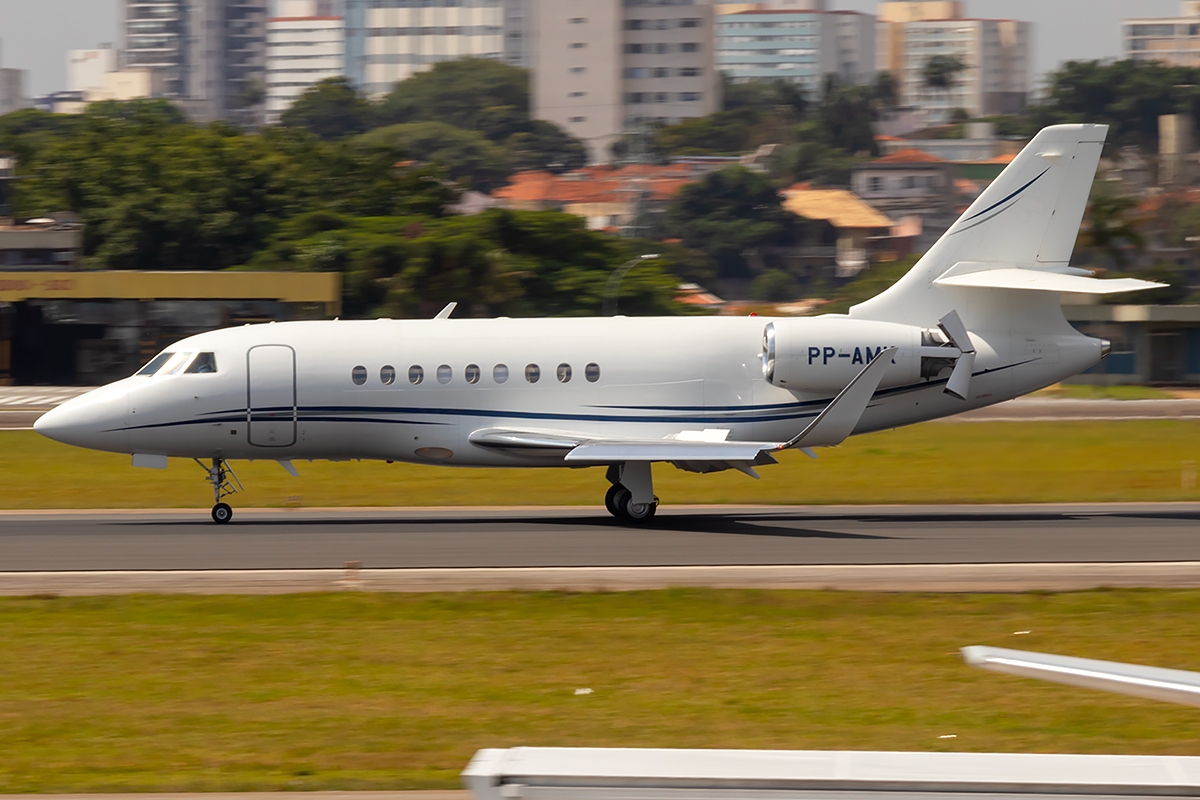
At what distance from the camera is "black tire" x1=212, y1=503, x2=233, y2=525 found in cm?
2397

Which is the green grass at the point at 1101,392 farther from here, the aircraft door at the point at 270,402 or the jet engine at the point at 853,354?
the aircraft door at the point at 270,402

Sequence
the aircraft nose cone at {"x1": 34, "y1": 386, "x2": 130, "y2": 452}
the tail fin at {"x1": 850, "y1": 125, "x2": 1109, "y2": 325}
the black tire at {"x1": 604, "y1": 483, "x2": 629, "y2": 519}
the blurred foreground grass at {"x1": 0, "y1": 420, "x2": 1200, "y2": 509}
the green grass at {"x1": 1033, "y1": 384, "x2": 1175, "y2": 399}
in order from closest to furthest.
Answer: the aircraft nose cone at {"x1": 34, "y1": 386, "x2": 130, "y2": 452} < the black tire at {"x1": 604, "y1": 483, "x2": 629, "y2": 519} < the tail fin at {"x1": 850, "y1": 125, "x2": 1109, "y2": 325} < the blurred foreground grass at {"x1": 0, "y1": 420, "x2": 1200, "y2": 509} < the green grass at {"x1": 1033, "y1": 384, "x2": 1175, "y2": 399}

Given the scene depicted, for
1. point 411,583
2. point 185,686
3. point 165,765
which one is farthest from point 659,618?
point 165,765

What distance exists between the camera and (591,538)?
2189 centimetres

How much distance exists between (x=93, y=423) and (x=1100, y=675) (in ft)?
66.9

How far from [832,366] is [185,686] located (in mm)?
14031

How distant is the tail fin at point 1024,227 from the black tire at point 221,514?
11.1 meters

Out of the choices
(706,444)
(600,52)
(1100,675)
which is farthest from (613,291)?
(600,52)

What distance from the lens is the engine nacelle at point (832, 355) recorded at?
24.0m

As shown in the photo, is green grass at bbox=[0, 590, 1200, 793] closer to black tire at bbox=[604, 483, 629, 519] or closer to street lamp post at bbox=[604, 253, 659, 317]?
black tire at bbox=[604, 483, 629, 519]

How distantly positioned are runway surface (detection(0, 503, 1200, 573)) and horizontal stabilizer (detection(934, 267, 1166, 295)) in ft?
12.5

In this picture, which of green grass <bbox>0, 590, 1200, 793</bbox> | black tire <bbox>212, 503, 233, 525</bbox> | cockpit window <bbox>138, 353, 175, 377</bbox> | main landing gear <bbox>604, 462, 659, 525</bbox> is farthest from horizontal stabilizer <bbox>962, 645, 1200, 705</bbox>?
cockpit window <bbox>138, 353, 175, 377</bbox>

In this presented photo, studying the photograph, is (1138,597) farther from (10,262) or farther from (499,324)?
(10,262)

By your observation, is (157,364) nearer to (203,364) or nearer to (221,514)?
(203,364)
